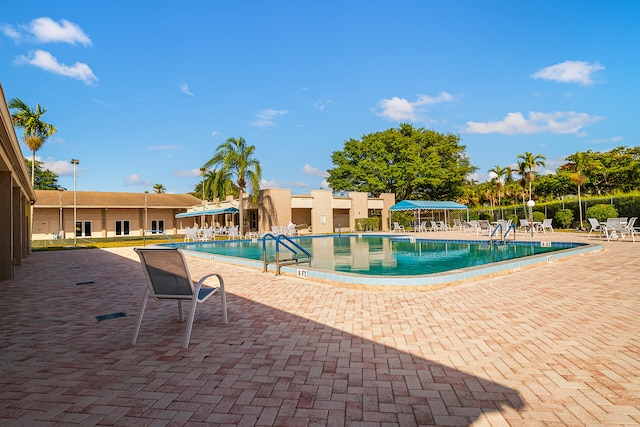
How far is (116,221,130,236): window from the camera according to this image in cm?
3278

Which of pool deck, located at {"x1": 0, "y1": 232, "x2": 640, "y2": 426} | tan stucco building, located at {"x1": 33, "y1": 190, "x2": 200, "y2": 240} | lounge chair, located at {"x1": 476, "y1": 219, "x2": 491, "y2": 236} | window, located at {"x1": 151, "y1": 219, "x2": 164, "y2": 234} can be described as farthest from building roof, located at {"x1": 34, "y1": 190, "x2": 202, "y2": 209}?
pool deck, located at {"x1": 0, "y1": 232, "x2": 640, "y2": 426}

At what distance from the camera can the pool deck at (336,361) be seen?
2125mm

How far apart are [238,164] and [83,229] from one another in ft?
59.8

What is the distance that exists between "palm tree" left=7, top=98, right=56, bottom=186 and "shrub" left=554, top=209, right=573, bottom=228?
1486 inches

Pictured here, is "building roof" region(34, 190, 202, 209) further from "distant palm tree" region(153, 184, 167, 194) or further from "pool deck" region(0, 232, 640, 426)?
"pool deck" region(0, 232, 640, 426)

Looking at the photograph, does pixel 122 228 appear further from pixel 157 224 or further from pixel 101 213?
pixel 157 224

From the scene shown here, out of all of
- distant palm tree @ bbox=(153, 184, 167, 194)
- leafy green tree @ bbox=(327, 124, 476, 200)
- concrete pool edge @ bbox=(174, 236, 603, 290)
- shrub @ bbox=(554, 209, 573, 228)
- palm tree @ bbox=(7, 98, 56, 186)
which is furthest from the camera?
distant palm tree @ bbox=(153, 184, 167, 194)

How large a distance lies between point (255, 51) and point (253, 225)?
15133 millimetres

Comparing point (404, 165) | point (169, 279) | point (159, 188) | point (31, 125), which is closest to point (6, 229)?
point (169, 279)

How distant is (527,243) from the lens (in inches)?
580

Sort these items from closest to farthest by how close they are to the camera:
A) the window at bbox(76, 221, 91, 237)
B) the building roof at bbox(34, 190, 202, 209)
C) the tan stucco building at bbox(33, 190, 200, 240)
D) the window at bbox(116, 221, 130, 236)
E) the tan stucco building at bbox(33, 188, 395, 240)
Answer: the tan stucco building at bbox(33, 188, 395, 240)
the tan stucco building at bbox(33, 190, 200, 240)
the building roof at bbox(34, 190, 202, 209)
the window at bbox(76, 221, 91, 237)
the window at bbox(116, 221, 130, 236)

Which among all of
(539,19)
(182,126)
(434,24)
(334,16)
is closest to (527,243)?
(539,19)

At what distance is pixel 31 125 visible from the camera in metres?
24.9

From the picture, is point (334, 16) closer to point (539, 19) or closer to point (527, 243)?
point (539, 19)
